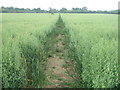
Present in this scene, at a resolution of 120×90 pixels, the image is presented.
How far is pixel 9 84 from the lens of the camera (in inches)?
164

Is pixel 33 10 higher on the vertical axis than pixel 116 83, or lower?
higher

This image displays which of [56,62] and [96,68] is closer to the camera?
[96,68]

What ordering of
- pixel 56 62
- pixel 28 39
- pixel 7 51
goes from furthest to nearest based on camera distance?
1. pixel 56 62
2. pixel 28 39
3. pixel 7 51

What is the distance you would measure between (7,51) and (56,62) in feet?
9.98

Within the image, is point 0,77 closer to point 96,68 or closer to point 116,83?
point 96,68

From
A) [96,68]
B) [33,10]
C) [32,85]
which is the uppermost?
[33,10]

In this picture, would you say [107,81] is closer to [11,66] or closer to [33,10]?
[11,66]

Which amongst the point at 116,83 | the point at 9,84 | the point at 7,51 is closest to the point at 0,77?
the point at 9,84

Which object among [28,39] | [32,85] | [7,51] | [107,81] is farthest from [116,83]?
[28,39]

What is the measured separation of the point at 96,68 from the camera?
3791 mm

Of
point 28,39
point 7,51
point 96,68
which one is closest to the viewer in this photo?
point 96,68

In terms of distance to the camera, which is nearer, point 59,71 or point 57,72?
point 57,72

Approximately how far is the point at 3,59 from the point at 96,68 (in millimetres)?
2092

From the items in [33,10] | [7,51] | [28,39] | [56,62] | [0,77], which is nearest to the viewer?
[0,77]
